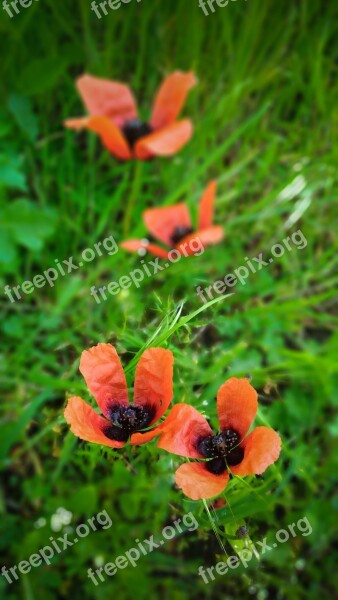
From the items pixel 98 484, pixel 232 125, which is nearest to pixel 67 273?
pixel 98 484

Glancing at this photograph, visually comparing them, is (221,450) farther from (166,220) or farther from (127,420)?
(166,220)

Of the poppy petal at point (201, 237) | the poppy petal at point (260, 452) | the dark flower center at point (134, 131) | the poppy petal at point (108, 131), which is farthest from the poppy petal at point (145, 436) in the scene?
the dark flower center at point (134, 131)

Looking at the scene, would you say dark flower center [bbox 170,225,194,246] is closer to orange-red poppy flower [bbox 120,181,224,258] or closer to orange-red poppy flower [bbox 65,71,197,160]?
orange-red poppy flower [bbox 120,181,224,258]

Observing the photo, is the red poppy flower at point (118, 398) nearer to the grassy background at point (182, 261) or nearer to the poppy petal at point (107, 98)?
the grassy background at point (182, 261)

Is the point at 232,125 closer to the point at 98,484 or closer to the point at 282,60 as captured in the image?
the point at 282,60

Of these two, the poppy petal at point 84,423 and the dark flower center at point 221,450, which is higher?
the poppy petal at point 84,423

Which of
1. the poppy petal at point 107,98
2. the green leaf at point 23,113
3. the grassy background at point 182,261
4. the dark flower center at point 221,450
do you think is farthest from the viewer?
the green leaf at point 23,113

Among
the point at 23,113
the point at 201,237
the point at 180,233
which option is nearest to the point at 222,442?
the point at 201,237
